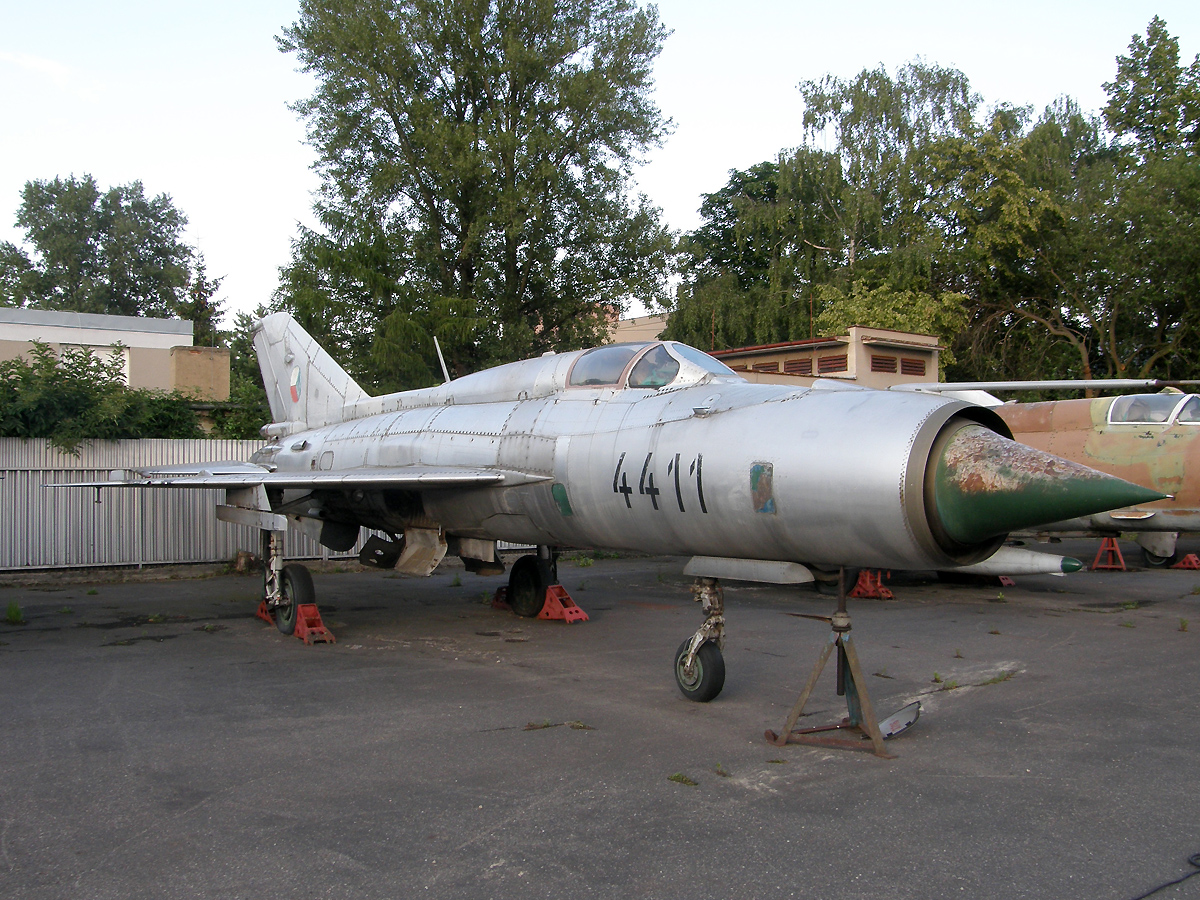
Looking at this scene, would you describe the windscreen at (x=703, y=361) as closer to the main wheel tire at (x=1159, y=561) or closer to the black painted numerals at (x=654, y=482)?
the black painted numerals at (x=654, y=482)

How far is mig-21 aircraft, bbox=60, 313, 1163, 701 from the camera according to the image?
15.0 ft

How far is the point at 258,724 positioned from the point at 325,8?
24.6 m

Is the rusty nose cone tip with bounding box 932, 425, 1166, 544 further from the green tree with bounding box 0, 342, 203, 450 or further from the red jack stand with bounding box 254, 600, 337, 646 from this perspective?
the green tree with bounding box 0, 342, 203, 450

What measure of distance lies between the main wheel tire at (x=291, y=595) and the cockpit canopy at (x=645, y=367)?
3.91 metres

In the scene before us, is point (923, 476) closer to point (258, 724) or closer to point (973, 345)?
point (258, 724)

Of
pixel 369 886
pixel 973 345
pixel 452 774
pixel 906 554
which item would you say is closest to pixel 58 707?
pixel 452 774

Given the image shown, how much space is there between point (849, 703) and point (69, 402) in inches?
532

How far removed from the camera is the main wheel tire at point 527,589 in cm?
1045

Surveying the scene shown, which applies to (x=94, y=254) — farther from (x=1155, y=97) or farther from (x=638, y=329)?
(x=1155, y=97)

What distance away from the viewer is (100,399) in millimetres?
14406

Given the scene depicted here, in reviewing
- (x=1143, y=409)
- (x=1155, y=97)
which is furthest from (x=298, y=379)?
(x=1155, y=97)

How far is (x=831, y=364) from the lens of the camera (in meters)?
21.2

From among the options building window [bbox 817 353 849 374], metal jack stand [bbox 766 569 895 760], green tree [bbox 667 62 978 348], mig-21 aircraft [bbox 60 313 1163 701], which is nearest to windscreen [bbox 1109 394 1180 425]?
building window [bbox 817 353 849 374]

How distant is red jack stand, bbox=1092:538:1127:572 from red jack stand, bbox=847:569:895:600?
5.60 meters
